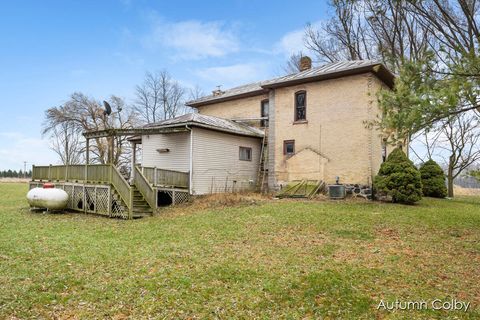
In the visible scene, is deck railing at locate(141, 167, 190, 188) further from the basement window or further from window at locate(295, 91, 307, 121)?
window at locate(295, 91, 307, 121)

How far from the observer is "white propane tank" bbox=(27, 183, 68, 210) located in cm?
1395

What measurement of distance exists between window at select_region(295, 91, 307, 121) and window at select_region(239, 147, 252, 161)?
3.50 metres

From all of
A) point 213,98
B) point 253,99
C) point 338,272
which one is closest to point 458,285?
point 338,272

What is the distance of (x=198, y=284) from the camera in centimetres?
544

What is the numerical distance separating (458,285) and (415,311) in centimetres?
139

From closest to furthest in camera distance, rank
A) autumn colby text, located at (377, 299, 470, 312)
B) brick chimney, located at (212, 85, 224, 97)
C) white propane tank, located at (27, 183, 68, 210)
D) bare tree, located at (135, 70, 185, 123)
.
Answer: autumn colby text, located at (377, 299, 470, 312) → white propane tank, located at (27, 183, 68, 210) → brick chimney, located at (212, 85, 224, 97) → bare tree, located at (135, 70, 185, 123)

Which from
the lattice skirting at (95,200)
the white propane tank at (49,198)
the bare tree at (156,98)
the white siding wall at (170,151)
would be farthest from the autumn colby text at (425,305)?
the bare tree at (156,98)

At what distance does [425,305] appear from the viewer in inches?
182

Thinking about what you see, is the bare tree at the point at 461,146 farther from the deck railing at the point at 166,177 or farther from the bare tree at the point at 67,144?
the bare tree at the point at 67,144

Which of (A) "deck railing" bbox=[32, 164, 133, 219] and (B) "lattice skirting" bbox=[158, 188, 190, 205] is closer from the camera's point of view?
(A) "deck railing" bbox=[32, 164, 133, 219]

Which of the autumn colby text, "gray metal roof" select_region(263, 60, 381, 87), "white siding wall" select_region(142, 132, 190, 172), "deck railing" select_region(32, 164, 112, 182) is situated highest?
"gray metal roof" select_region(263, 60, 381, 87)

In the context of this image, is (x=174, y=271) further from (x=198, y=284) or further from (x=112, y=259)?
(x=112, y=259)

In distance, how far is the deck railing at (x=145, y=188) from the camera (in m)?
13.0

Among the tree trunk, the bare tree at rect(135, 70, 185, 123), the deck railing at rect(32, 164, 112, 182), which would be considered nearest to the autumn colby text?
the deck railing at rect(32, 164, 112, 182)
